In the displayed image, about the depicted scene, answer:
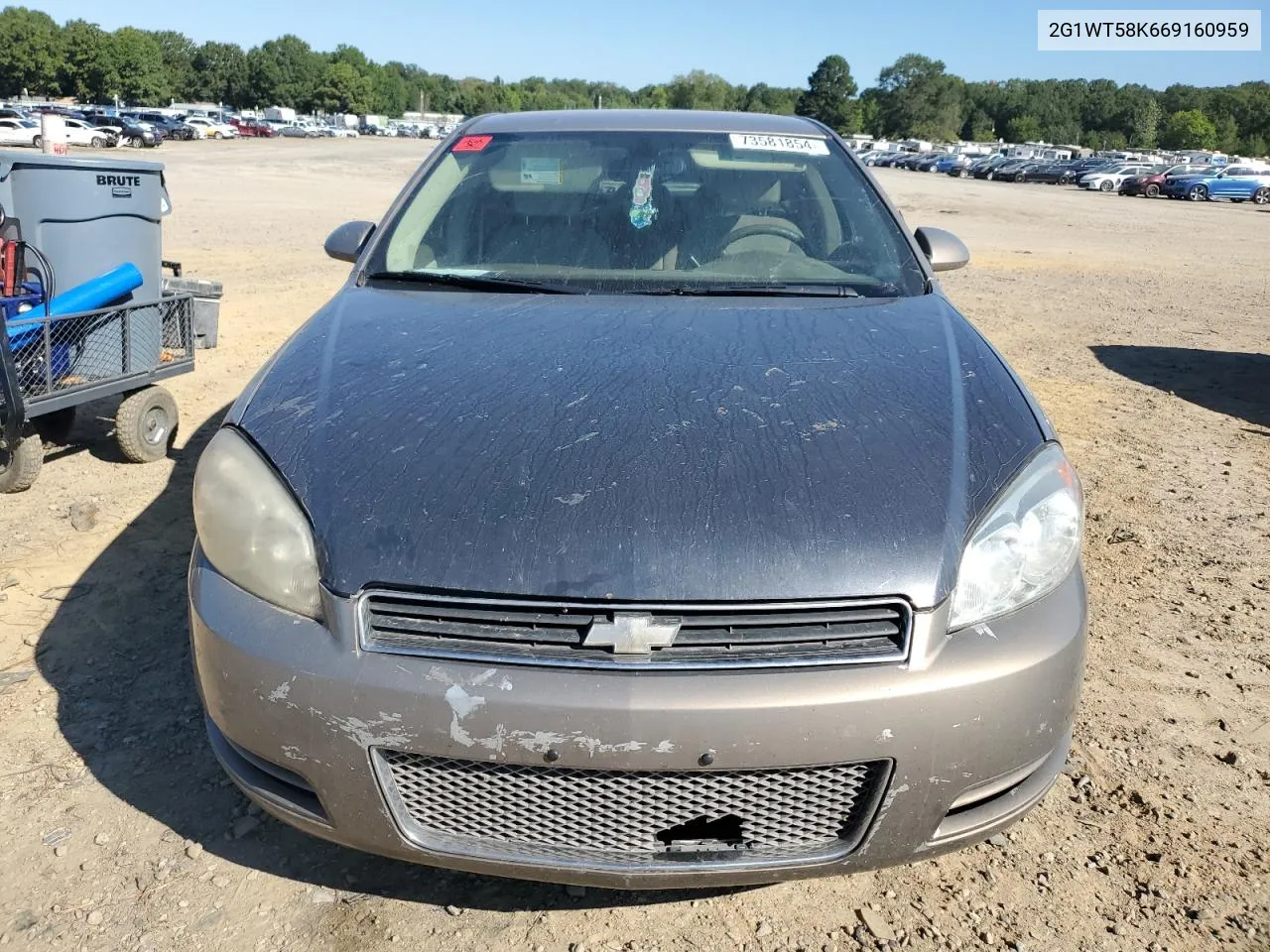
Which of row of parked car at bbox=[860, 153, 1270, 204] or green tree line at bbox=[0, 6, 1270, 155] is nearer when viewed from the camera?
row of parked car at bbox=[860, 153, 1270, 204]

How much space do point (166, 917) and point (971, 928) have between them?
1.71m

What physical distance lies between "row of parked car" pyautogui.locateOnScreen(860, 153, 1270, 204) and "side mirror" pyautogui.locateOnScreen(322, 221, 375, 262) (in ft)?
144

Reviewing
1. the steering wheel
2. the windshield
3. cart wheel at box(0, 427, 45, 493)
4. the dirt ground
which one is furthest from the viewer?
cart wheel at box(0, 427, 45, 493)

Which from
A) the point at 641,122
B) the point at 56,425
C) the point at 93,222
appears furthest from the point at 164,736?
the point at 93,222

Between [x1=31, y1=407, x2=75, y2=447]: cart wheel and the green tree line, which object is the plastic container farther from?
the green tree line

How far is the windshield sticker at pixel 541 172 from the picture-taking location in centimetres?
342

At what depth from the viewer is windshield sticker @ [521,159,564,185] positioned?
135 inches

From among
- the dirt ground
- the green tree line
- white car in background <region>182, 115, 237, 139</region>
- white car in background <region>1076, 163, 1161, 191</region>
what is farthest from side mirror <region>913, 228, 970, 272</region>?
the green tree line

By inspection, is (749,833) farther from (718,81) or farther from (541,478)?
(718,81)

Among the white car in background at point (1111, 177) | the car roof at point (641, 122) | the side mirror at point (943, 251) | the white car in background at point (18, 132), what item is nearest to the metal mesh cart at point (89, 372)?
the car roof at point (641, 122)

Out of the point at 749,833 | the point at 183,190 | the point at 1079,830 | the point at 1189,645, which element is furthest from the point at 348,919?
the point at 183,190

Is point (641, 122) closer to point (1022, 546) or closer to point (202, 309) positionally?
point (1022, 546)

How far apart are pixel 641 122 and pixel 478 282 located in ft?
3.53

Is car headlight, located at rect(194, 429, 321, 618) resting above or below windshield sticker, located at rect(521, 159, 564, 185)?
below
